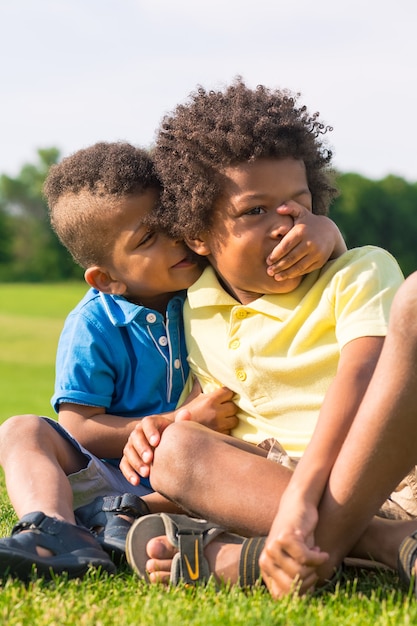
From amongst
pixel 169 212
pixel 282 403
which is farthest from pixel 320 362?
pixel 169 212

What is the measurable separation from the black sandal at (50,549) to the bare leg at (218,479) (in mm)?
299

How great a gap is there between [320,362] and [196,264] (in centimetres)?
77

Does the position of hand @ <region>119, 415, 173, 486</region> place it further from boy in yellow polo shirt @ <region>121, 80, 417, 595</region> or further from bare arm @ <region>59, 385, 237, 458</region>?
bare arm @ <region>59, 385, 237, 458</region>

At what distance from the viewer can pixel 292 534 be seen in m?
2.30

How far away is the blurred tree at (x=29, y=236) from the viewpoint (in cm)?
6575

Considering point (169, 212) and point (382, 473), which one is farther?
point (169, 212)

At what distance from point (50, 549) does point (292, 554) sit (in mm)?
716

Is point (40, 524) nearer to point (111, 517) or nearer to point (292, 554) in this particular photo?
point (111, 517)

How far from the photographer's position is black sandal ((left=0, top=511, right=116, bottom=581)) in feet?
8.04

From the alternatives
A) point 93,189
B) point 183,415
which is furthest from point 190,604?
point 93,189

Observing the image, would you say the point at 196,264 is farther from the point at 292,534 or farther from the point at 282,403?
the point at 292,534

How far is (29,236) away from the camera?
7406 cm

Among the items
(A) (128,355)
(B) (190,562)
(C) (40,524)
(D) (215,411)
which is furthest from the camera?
(A) (128,355)

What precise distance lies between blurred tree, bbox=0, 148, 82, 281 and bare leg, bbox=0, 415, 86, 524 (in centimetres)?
5057
